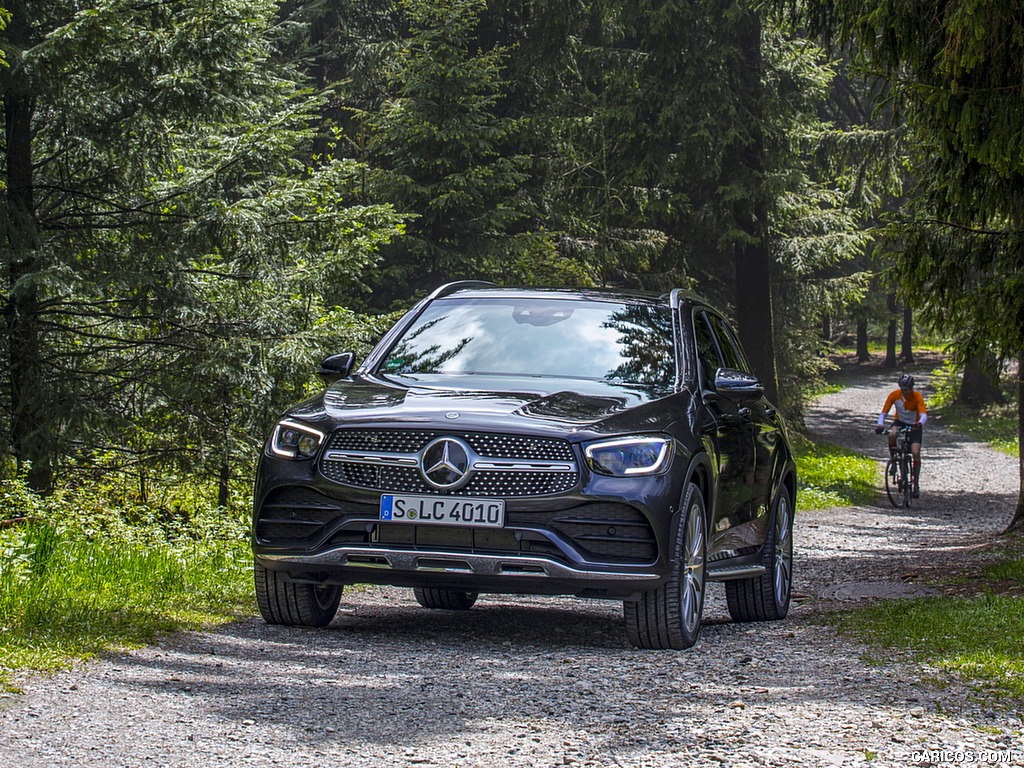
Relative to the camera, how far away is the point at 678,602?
22.0 ft

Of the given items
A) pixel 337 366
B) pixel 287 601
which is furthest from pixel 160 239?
pixel 287 601

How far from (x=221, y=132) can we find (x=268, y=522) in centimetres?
940

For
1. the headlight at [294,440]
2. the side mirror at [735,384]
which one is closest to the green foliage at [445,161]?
the side mirror at [735,384]

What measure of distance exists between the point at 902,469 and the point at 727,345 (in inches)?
531

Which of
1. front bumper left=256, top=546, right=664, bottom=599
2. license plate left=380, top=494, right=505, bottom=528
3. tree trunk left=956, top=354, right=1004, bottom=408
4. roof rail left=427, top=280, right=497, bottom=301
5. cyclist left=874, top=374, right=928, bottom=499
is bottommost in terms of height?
tree trunk left=956, top=354, right=1004, bottom=408

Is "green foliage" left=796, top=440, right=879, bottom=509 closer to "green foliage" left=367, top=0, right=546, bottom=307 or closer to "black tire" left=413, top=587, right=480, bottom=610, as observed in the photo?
"green foliage" left=367, top=0, right=546, bottom=307

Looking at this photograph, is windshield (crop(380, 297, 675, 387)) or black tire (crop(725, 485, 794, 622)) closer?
windshield (crop(380, 297, 675, 387))

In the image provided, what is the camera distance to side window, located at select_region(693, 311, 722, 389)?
795 cm

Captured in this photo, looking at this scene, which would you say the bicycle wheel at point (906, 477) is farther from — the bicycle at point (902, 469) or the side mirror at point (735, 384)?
the side mirror at point (735, 384)

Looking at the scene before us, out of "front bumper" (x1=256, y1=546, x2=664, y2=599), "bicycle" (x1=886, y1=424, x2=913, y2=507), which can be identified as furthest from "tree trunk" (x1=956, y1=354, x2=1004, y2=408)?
"front bumper" (x1=256, y1=546, x2=664, y2=599)

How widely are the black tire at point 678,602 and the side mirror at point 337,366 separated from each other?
86.0 inches

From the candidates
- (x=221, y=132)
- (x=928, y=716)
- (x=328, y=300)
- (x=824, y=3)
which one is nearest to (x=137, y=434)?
(x=221, y=132)

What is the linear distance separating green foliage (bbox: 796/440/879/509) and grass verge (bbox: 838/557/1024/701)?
11.4 m

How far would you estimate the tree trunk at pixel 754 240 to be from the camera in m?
24.6
